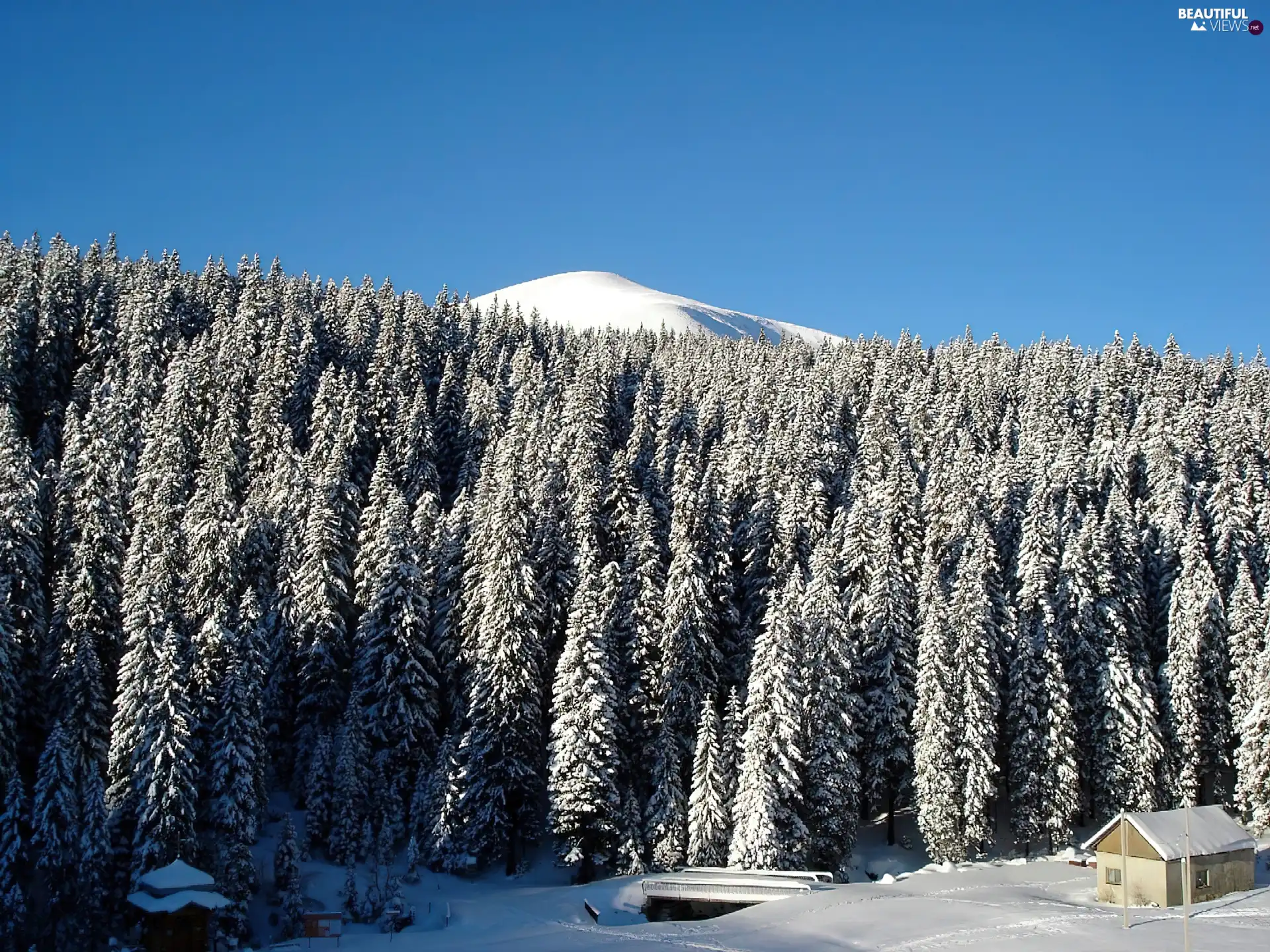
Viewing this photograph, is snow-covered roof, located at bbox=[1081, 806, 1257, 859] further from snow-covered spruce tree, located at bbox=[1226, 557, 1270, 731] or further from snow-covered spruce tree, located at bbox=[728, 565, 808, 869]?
snow-covered spruce tree, located at bbox=[728, 565, 808, 869]

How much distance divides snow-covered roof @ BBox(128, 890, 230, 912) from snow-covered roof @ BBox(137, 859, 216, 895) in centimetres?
19

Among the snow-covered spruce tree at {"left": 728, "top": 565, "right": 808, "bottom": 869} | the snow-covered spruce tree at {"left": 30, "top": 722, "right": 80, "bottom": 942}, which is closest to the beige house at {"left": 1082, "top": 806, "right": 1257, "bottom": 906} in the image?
the snow-covered spruce tree at {"left": 728, "top": 565, "right": 808, "bottom": 869}

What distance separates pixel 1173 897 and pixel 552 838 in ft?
90.8

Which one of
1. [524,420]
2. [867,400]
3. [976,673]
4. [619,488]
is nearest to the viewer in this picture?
[976,673]

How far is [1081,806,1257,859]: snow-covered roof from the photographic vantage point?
133ft

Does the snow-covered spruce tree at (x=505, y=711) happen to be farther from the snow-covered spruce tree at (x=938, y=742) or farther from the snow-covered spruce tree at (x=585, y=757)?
the snow-covered spruce tree at (x=938, y=742)

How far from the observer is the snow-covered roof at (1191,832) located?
4053cm

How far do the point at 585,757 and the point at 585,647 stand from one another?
4998 mm

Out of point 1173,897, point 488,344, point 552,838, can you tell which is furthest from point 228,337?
point 1173,897

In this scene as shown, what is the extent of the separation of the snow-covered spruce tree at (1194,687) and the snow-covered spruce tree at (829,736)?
1677 cm

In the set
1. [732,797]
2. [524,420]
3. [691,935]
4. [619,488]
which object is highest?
[524,420]

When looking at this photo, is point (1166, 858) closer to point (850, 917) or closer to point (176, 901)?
point (850, 917)

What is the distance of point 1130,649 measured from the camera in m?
56.7

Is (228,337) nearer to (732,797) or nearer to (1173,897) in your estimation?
(732,797)
